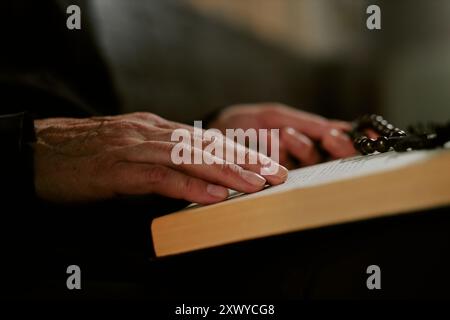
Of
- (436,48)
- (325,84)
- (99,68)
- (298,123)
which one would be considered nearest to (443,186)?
(298,123)

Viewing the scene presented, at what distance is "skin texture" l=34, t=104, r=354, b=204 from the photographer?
0.50 m

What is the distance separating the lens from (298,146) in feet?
2.88

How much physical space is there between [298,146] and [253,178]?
0.39 meters

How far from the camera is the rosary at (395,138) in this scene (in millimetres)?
408

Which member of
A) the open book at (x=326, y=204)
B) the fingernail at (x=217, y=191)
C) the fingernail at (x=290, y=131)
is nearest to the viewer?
the open book at (x=326, y=204)

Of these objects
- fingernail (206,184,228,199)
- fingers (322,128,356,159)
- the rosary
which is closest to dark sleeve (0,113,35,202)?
fingernail (206,184,228,199)

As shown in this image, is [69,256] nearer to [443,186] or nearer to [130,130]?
[130,130]

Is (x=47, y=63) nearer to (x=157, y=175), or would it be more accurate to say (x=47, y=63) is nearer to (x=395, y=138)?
(x=157, y=175)

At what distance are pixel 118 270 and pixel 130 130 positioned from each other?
18cm

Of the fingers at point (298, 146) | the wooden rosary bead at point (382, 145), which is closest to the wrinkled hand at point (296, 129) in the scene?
the fingers at point (298, 146)

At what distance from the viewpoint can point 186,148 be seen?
534 millimetres

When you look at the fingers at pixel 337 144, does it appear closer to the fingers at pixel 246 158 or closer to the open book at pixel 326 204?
the fingers at pixel 246 158

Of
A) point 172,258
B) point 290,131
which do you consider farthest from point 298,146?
point 172,258

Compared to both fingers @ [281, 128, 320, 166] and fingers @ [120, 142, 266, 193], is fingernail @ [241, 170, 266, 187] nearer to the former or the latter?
fingers @ [120, 142, 266, 193]
